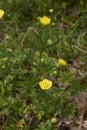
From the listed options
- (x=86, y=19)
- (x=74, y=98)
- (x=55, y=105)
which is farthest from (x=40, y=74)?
(x=86, y=19)

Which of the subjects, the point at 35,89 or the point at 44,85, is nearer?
the point at 44,85

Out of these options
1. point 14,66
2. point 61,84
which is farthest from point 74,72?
point 14,66

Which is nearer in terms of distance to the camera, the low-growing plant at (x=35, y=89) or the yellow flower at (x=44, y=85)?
the yellow flower at (x=44, y=85)

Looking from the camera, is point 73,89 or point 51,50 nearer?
point 73,89

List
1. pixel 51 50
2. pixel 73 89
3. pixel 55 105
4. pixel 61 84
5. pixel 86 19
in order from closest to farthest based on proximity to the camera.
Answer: pixel 55 105 → pixel 73 89 → pixel 61 84 → pixel 51 50 → pixel 86 19

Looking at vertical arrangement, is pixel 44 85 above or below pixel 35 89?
above

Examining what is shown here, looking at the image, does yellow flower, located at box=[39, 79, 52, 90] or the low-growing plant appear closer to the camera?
yellow flower, located at box=[39, 79, 52, 90]

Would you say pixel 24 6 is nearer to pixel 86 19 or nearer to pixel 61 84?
pixel 86 19

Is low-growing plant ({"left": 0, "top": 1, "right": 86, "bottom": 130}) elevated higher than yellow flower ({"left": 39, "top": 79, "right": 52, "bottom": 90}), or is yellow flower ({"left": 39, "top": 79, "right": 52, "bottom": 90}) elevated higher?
yellow flower ({"left": 39, "top": 79, "right": 52, "bottom": 90})

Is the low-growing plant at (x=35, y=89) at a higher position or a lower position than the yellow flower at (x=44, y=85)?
lower

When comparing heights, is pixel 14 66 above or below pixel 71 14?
above

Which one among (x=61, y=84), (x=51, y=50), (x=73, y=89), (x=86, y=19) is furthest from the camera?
(x=86, y=19)
